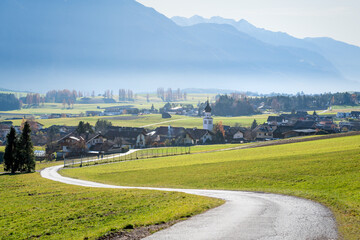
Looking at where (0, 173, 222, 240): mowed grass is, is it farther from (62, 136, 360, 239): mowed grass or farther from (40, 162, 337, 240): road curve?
(62, 136, 360, 239): mowed grass

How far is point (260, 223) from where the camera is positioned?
20703 millimetres

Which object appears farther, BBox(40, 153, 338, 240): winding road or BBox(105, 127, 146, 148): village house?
BBox(105, 127, 146, 148): village house

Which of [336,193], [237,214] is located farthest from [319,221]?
[336,193]

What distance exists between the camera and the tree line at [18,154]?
223 feet

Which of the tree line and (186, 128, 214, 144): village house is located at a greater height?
the tree line

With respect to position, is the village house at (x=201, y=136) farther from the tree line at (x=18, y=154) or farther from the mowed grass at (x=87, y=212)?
the mowed grass at (x=87, y=212)

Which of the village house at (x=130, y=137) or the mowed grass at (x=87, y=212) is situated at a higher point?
Answer: the mowed grass at (x=87, y=212)

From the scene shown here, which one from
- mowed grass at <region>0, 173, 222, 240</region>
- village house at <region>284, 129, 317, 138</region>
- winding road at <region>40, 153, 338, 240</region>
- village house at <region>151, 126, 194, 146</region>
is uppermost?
winding road at <region>40, 153, 338, 240</region>

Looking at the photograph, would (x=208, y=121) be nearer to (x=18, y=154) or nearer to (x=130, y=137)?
(x=130, y=137)

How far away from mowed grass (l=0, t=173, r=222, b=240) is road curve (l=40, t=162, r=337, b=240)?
176 centimetres

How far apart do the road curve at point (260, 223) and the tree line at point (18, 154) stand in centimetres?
5140

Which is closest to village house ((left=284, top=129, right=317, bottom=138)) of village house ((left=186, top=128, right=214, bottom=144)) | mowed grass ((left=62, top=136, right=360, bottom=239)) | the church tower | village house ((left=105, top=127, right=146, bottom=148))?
village house ((left=186, top=128, right=214, bottom=144))

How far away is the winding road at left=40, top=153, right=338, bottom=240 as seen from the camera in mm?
18688

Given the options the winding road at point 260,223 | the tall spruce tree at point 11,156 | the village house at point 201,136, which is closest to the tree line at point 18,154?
the tall spruce tree at point 11,156
